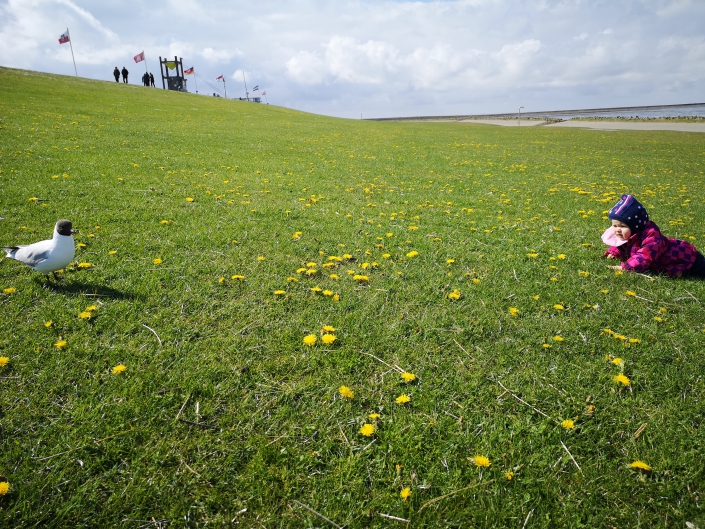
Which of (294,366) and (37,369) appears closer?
(37,369)

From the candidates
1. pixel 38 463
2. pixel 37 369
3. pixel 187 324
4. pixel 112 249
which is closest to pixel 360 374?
pixel 187 324

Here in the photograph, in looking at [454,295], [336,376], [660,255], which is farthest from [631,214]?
[336,376]

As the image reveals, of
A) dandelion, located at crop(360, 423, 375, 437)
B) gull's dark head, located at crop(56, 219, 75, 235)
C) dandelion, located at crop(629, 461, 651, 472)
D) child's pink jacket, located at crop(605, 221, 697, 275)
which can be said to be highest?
gull's dark head, located at crop(56, 219, 75, 235)

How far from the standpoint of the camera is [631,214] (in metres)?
4.45

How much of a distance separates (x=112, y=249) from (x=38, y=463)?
10.0 ft

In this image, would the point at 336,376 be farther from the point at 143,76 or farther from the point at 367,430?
the point at 143,76

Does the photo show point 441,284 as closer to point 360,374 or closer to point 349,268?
point 349,268

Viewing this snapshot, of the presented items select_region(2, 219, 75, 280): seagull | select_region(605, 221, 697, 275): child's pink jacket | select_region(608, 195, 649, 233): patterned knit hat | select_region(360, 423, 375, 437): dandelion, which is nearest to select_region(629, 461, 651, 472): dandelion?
select_region(360, 423, 375, 437): dandelion

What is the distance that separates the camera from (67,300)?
3344mm

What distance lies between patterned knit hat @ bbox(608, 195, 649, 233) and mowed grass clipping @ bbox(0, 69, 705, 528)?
2.02 feet

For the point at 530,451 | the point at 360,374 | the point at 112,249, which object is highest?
the point at 112,249

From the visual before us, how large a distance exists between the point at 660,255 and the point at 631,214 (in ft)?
2.07

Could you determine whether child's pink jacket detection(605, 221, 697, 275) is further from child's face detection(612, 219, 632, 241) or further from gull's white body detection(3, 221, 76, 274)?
gull's white body detection(3, 221, 76, 274)

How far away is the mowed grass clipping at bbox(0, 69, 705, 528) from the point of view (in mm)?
1941
